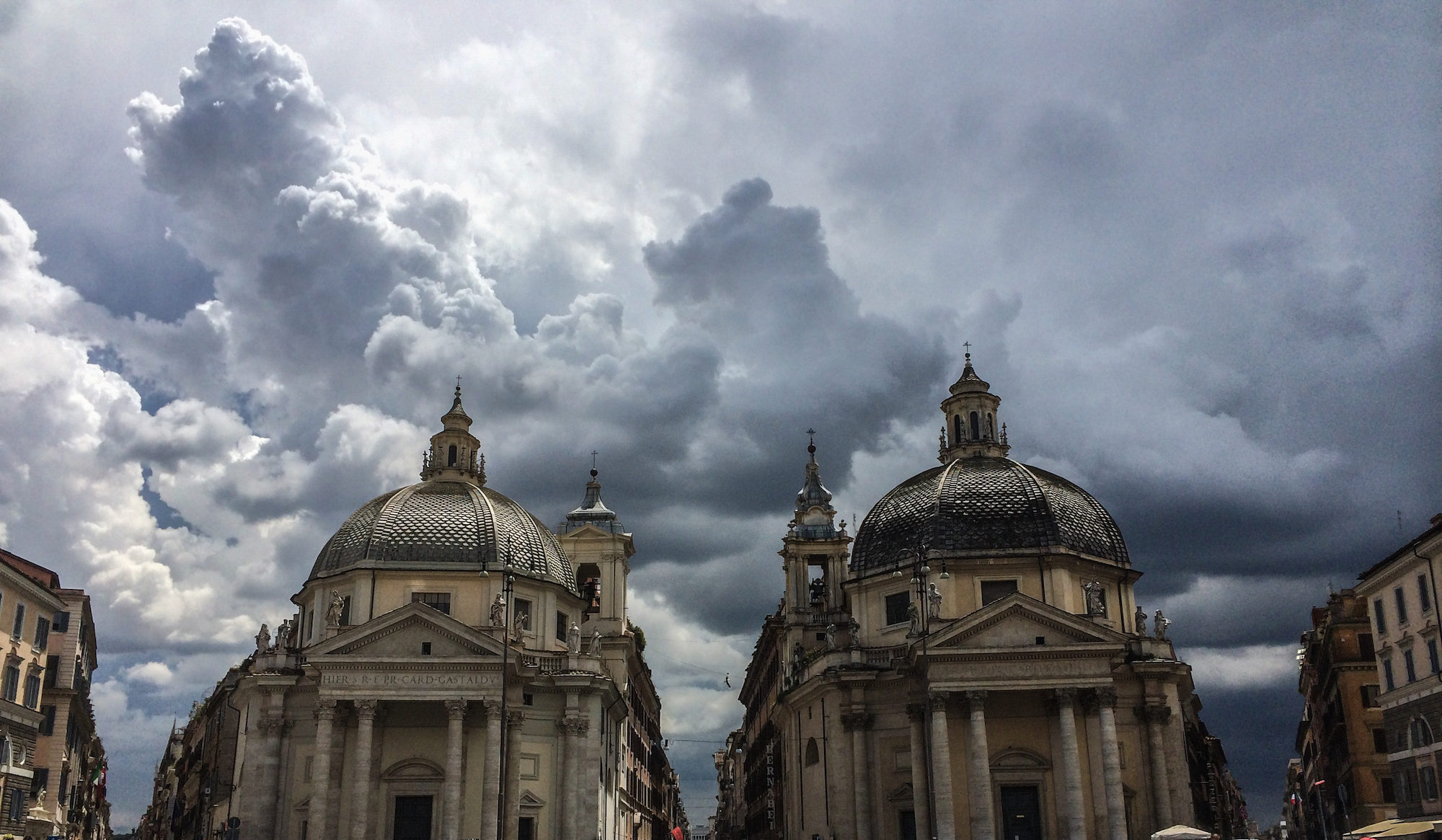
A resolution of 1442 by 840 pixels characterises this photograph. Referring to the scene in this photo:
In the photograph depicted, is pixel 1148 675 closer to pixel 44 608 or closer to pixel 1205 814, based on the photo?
pixel 1205 814

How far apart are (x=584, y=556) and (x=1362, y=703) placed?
48371mm

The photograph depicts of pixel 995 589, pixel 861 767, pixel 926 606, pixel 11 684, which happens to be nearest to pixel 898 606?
Answer: pixel 995 589

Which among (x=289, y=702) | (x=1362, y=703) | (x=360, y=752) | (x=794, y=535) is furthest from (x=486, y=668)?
(x=1362, y=703)

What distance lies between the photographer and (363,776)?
175ft

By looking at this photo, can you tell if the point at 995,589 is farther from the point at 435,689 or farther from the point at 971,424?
the point at 435,689

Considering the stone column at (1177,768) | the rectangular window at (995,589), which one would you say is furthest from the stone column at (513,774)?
the stone column at (1177,768)

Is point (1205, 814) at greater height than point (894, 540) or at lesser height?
lesser

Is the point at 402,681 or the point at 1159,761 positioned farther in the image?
the point at 1159,761

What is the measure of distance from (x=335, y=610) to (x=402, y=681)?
18.6 ft

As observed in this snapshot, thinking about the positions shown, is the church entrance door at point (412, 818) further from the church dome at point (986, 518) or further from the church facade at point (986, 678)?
the church dome at point (986, 518)

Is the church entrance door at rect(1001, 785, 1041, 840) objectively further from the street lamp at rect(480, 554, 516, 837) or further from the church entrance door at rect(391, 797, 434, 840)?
the church entrance door at rect(391, 797, 434, 840)

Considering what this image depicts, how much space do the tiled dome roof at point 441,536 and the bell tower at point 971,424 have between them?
23023 millimetres

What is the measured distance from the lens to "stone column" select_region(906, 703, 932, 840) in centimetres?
5403

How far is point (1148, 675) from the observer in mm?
56406
